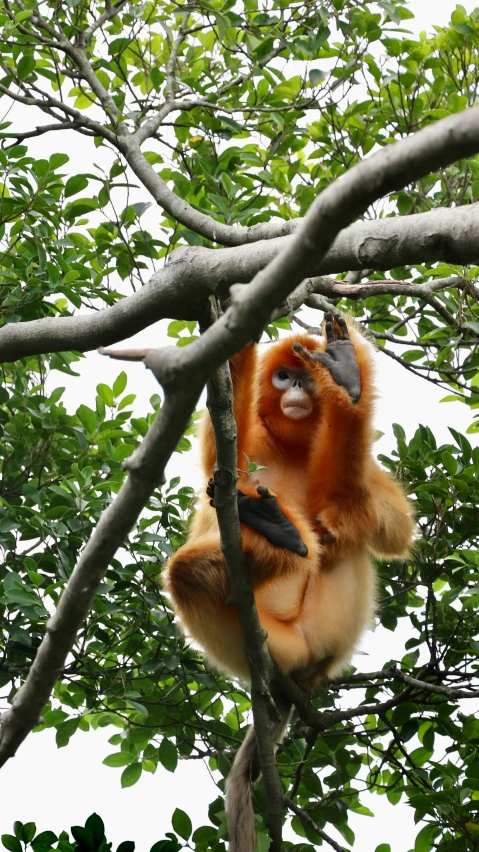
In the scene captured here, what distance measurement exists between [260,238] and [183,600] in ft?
5.08

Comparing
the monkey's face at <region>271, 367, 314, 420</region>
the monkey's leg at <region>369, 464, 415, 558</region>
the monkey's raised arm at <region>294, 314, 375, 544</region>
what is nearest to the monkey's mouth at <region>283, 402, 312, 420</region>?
the monkey's face at <region>271, 367, 314, 420</region>

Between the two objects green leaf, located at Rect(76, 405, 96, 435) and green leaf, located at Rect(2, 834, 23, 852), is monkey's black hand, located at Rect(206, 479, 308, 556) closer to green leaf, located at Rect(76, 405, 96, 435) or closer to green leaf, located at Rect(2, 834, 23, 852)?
green leaf, located at Rect(76, 405, 96, 435)

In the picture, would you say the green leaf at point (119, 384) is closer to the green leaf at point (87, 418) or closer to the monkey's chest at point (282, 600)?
the green leaf at point (87, 418)

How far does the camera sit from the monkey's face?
174 inches

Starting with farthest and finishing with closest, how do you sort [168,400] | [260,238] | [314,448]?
[314,448], [260,238], [168,400]

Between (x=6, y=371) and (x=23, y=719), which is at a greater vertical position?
(x=6, y=371)

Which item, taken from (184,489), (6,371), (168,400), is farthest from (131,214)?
(168,400)

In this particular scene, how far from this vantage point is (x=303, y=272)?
→ 5.21ft

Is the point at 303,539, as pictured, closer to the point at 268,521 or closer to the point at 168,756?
the point at 268,521

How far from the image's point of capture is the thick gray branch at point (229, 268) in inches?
97.3

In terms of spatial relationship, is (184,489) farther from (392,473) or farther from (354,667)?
(354,667)

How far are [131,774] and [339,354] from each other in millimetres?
2365

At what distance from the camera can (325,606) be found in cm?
413

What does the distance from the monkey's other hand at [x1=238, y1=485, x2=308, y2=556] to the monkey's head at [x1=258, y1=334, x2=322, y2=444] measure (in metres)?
0.89
